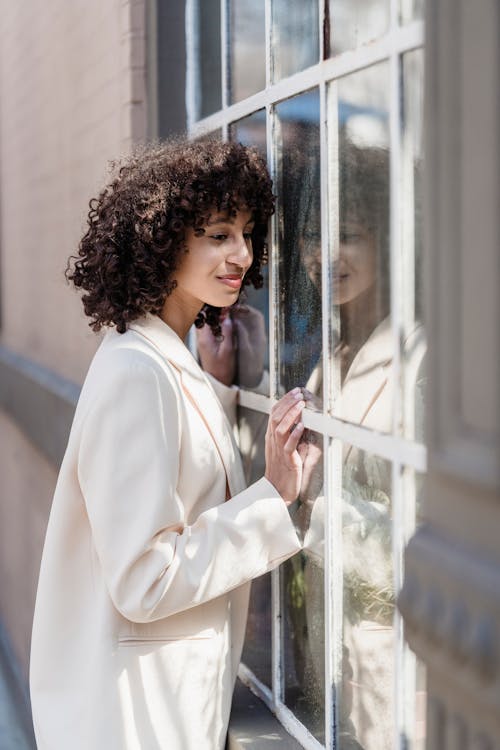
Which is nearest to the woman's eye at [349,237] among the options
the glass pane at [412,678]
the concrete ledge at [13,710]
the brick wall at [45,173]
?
the glass pane at [412,678]

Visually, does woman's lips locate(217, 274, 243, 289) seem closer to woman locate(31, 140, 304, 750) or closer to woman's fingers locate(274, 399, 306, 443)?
woman locate(31, 140, 304, 750)

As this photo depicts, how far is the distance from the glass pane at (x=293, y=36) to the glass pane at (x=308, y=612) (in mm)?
774

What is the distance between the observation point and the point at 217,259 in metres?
2.33

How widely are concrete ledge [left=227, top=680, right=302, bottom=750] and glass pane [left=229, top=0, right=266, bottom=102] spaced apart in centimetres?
145

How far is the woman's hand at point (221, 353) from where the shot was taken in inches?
111

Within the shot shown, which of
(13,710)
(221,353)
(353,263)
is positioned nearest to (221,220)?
(353,263)

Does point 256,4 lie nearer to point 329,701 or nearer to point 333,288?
point 333,288

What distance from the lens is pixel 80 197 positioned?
3.99m

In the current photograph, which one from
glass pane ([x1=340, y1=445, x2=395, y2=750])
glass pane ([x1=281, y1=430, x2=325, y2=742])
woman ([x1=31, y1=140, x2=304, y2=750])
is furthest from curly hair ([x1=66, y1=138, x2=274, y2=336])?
glass pane ([x1=340, y1=445, x2=395, y2=750])

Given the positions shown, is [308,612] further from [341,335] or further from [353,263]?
[353,263]

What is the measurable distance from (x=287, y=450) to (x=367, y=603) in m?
0.37

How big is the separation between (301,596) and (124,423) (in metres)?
0.61

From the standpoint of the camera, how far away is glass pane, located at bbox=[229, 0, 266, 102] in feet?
8.26

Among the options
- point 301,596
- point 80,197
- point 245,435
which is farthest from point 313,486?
point 80,197
